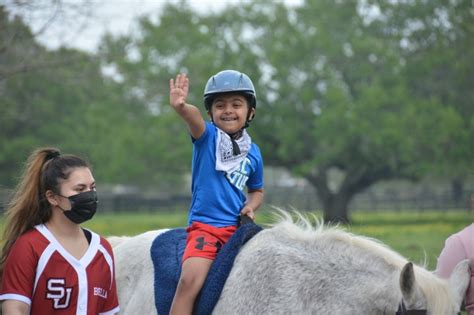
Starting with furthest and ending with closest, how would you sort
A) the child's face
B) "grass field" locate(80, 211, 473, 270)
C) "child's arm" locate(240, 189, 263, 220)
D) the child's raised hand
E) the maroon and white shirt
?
"grass field" locate(80, 211, 473, 270), "child's arm" locate(240, 189, 263, 220), the child's face, the child's raised hand, the maroon and white shirt

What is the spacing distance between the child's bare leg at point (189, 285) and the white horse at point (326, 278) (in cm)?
15

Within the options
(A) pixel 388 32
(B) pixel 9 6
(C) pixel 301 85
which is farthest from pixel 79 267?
(A) pixel 388 32

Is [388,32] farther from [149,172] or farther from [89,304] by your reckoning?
[89,304]

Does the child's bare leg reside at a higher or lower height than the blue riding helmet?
lower

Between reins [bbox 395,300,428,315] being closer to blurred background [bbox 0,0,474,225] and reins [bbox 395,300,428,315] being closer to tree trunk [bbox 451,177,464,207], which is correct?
blurred background [bbox 0,0,474,225]

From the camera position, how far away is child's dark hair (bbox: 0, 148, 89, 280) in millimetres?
3617

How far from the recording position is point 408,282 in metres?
3.20

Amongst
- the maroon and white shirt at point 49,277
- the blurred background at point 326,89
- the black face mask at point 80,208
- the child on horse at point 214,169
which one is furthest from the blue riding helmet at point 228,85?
the blurred background at point 326,89

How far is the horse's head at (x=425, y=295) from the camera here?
3203 mm

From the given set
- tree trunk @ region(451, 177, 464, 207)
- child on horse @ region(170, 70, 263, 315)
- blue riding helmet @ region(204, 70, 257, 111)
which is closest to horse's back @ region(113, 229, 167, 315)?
child on horse @ region(170, 70, 263, 315)

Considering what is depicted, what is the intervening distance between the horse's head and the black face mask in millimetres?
1634

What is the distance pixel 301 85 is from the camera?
29984 mm

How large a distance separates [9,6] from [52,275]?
773 centimetres

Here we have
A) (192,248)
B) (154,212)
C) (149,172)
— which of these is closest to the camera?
(192,248)
